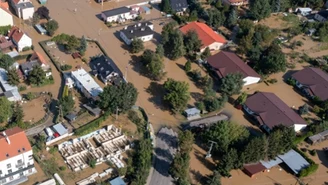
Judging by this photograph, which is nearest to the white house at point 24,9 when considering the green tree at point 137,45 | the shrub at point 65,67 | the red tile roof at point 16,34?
the red tile roof at point 16,34

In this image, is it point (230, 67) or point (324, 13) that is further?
point (324, 13)

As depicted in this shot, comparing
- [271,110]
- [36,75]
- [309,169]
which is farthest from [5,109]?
[309,169]

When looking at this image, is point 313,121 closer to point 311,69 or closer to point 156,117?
point 311,69

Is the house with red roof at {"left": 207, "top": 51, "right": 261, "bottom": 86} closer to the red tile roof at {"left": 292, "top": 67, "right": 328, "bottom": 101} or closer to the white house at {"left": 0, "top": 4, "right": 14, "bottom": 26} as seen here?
the red tile roof at {"left": 292, "top": 67, "right": 328, "bottom": 101}

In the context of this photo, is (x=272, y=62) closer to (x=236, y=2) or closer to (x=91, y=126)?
(x=236, y=2)

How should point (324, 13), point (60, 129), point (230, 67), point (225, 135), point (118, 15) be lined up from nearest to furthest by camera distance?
point (225, 135)
point (60, 129)
point (230, 67)
point (118, 15)
point (324, 13)

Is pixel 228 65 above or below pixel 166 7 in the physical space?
below

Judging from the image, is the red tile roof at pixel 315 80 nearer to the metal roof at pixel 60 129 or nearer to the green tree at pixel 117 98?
the green tree at pixel 117 98

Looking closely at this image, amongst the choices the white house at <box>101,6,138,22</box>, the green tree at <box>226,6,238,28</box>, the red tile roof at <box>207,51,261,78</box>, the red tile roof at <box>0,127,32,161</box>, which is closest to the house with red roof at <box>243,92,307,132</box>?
the red tile roof at <box>207,51,261,78</box>
